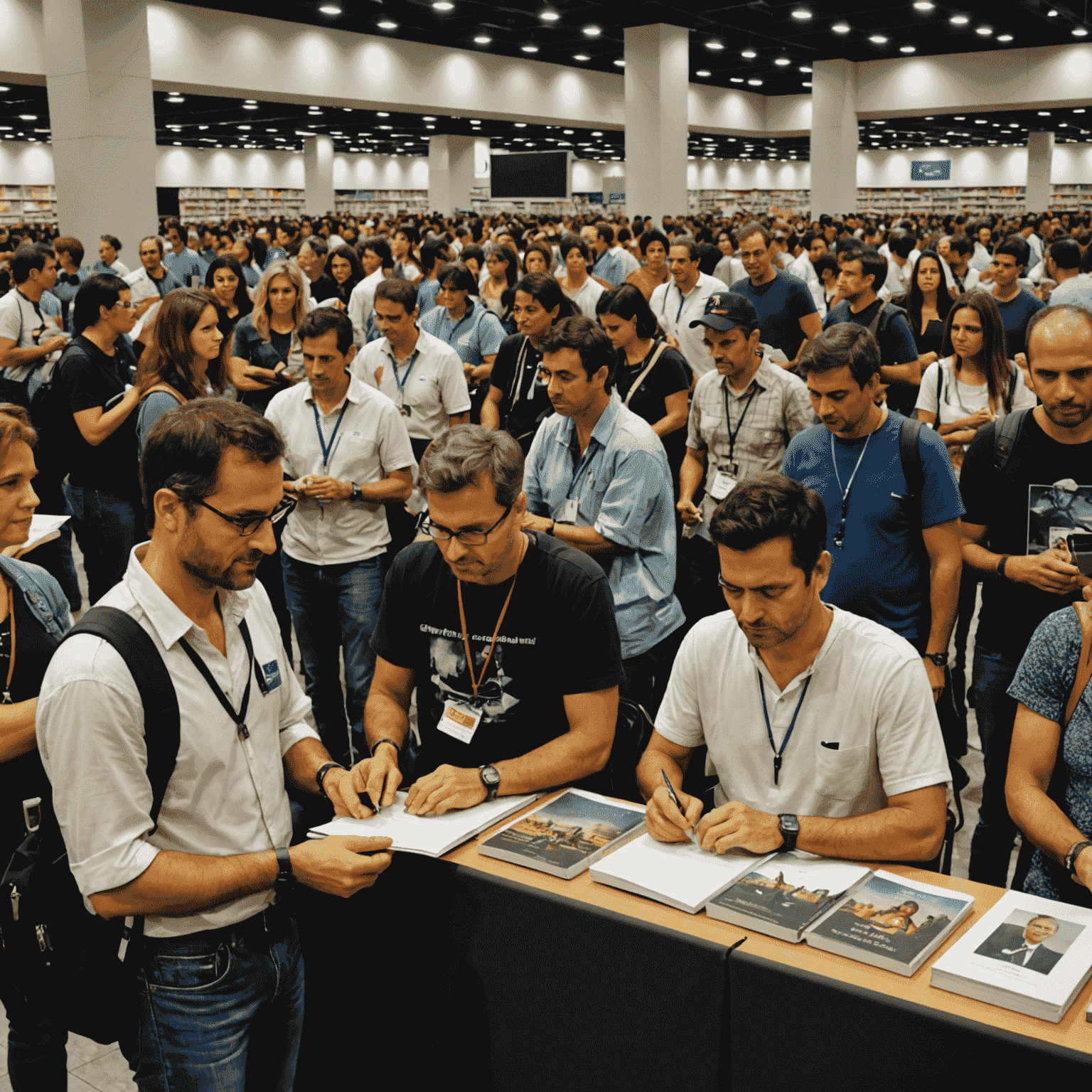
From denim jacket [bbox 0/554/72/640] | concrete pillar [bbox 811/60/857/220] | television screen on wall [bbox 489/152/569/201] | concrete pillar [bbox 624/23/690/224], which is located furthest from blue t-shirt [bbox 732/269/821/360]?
concrete pillar [bbox 811/60/857/220]

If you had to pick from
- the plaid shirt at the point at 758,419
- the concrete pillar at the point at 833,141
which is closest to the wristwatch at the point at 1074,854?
the plaid shirt at the point at 758,419

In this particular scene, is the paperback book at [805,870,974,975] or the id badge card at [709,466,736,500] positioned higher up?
the id badge card at [709,466,736,500]

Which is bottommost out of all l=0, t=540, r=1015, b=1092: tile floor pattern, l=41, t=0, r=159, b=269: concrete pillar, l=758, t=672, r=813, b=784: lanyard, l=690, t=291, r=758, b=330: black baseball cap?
l=0, t=540, r=1015, b=1092: tile floor pattern

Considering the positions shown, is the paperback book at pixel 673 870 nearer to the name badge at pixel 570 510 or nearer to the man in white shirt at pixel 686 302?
the name badge at pixel 570 510

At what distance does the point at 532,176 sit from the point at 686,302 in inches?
474

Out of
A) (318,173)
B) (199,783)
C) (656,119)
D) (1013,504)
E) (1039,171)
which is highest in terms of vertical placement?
(318,173)

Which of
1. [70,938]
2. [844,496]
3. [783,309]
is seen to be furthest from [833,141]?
[70,938]

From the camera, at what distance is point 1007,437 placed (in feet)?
9.39

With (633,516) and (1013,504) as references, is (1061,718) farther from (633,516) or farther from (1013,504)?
(633,516)

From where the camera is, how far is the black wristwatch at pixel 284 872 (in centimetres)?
173

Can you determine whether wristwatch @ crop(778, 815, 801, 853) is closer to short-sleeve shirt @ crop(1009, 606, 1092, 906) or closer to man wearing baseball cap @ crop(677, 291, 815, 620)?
short-sleeve shirt @ crop(1009, 606, 1092, 906)

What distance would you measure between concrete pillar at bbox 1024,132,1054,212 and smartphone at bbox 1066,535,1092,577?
2998cm

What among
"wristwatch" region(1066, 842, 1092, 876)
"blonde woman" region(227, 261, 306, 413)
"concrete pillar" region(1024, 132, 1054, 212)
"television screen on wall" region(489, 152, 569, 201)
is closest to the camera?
"wristwatch" region(1066, 842, 1092, 876)

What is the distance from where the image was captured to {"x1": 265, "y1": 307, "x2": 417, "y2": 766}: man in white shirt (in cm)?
379
